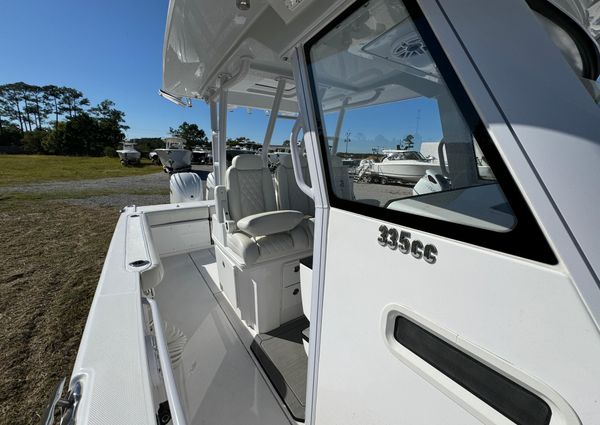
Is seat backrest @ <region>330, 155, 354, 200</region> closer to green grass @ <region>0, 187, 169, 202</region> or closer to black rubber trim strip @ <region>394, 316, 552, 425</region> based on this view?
black rubber trim strip @ <region>394, 316, 552, 425</region>

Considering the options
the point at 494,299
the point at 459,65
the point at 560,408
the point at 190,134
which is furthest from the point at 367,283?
the point at 190,134

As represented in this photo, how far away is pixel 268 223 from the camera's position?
1.84m

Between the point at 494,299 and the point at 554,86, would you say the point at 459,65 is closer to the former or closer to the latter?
the point at 554,86

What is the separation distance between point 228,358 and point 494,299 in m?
1.69

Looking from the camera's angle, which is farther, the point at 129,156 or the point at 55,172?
the point at 129,156

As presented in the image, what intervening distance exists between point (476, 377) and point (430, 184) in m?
0.46

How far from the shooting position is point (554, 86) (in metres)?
0.47

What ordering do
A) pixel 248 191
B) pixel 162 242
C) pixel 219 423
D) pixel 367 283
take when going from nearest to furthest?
pixel 367 283
pixel 219 423
pixel 248 191
pixel 162 242

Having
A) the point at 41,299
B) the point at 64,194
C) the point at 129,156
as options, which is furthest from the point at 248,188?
the point at 129,156

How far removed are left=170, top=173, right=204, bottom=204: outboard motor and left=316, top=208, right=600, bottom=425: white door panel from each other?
3337mm

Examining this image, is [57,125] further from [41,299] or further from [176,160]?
[41,299]

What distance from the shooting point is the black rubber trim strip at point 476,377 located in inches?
19.3

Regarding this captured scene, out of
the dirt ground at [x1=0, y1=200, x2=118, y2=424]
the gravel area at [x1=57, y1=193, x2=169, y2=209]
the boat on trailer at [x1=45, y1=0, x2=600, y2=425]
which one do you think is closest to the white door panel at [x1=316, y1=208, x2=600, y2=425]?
the boat on trailer at [x1=45, y1=0, x2=600, y2=425]

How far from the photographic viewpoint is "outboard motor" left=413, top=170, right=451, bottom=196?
0.69 m
